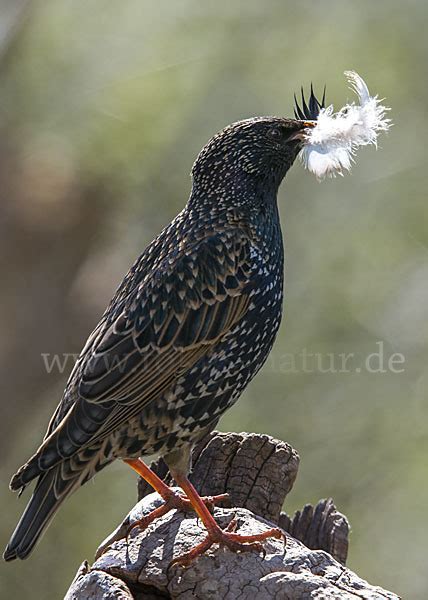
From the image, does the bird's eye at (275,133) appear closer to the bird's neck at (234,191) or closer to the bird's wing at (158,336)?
the bird's neck at (234,191)

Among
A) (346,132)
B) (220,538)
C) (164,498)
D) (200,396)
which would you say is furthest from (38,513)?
(346,132)

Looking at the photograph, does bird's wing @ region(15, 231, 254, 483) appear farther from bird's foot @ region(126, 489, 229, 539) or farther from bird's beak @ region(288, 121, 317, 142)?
bird's beak @ region(288, 121, 317, 142)

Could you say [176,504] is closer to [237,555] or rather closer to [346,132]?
[237,555]

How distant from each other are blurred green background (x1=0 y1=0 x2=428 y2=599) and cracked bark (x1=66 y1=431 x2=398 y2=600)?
171 inches

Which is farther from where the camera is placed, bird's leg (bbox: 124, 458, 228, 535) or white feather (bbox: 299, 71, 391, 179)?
white feather (bbox: 299, 71, 391, 179)

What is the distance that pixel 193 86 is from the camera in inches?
468

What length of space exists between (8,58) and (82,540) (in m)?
5.29

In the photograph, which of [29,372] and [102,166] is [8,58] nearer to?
[102,166]

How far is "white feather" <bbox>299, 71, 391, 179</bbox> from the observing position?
5230mm

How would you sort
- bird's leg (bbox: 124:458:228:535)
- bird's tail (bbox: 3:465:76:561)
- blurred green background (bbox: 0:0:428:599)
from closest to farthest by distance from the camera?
bird's tail (bbox: 3:465:76:561) → bird's leg (bbox: 124:458:228:535) → blurred green background (bbox: 0:0:428:599)

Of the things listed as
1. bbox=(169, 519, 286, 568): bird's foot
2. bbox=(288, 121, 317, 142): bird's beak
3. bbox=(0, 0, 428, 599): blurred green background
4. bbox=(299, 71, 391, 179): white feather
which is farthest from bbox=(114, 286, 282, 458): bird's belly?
bbox=(0, 0, 428, 599): blurred green background

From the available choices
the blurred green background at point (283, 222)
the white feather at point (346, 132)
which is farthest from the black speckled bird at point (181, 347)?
the blurred green background at point (283, 222)

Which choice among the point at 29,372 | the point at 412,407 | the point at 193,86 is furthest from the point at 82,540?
the point at 193,86

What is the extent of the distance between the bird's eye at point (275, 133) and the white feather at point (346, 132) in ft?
0.62
